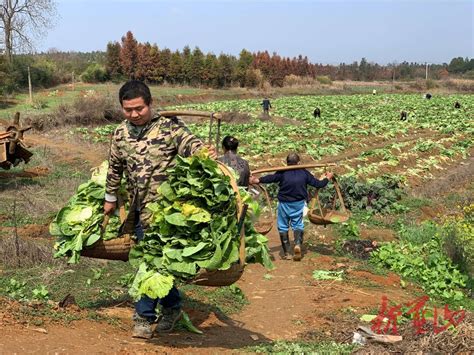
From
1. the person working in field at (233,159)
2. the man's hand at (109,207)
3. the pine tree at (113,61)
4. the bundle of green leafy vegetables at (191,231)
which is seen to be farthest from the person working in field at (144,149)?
the pine tree at (113,61)

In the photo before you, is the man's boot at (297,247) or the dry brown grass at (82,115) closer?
the man's boot at (297,247)

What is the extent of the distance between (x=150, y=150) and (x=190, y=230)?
810 mm

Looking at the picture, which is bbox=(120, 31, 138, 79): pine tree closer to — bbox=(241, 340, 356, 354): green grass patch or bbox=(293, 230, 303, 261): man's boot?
bbox=(293, 230, 303, 261): man's boot

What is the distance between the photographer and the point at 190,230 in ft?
13.8

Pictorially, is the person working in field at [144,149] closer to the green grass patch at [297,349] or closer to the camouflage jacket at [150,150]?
the camouflage jacket at [150,150]

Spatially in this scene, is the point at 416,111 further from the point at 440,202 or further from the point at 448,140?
the point at 440,202

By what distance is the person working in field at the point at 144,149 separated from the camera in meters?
4.45

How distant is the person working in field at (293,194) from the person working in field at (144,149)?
12.1ft

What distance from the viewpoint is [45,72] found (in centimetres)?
5100

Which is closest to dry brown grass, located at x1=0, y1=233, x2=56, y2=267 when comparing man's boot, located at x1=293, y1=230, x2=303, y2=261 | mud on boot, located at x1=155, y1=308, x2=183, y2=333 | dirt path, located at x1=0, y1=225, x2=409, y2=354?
dirt path, located at x1=0, y1=225, x2=409, y2=354

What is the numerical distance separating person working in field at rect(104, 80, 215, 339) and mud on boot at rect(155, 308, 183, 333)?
18 centimetres

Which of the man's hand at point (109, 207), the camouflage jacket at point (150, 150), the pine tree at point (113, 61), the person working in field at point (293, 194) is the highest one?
the pine tree at point (113, 61)

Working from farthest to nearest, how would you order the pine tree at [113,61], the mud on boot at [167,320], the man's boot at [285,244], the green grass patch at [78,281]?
the pine tree at [113,61], the man's boot at [285,244], the green grass patch at [78,281], the mud on boot at [167,320]

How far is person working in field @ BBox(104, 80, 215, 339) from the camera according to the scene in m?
4.45
